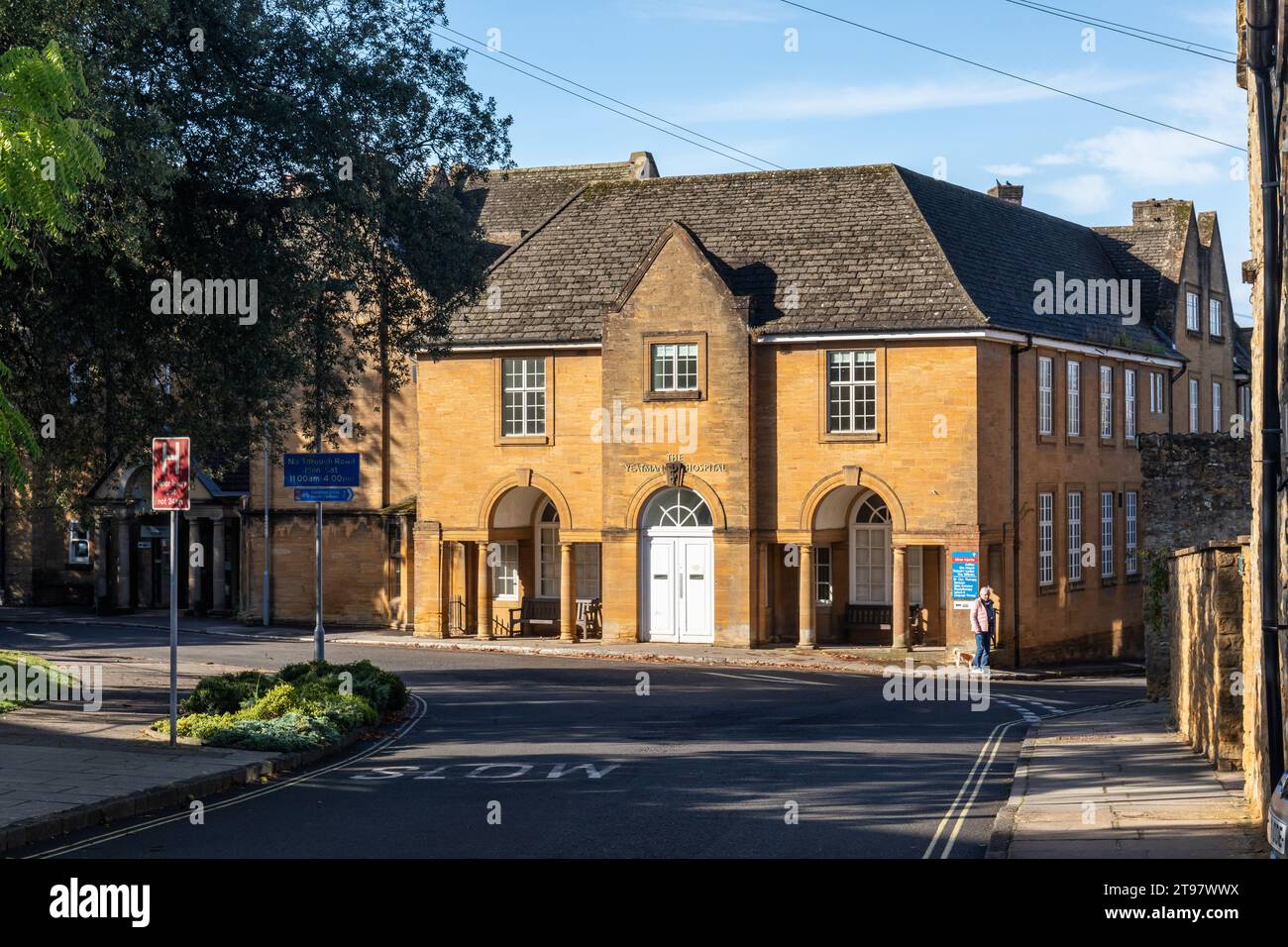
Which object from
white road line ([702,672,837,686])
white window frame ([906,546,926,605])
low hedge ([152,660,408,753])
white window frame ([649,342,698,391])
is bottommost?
white road line ([702,672,837,686])

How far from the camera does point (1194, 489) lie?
28.8 m

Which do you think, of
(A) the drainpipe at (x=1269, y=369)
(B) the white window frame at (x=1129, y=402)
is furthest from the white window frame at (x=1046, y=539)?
(A) the drainpipe at (x=1269, y=369)

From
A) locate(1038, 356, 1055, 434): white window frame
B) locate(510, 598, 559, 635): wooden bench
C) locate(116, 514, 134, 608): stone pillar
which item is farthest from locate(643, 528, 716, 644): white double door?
locate(116, 514, 134, 608): stone pillar

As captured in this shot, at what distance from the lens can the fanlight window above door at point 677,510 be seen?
37562mm

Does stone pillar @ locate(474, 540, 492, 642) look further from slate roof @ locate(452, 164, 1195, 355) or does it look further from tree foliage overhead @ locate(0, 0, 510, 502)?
tree foliage overhead @ locate(0, 0, 510, 502)

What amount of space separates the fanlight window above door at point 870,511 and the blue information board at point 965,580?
3.93 m

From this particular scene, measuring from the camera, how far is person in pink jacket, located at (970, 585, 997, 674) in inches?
1244

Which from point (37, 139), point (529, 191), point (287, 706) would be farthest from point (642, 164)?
point (37, 139)

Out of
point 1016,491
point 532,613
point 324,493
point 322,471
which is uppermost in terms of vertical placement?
point 322,471

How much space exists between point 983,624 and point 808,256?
35.4ft

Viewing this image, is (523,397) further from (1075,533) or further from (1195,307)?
(1195,307)

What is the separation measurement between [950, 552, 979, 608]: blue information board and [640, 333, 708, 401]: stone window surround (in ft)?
23.9

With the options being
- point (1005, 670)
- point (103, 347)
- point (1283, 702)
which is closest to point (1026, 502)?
point (1005, 670)

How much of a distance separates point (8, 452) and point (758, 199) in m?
29.7
